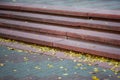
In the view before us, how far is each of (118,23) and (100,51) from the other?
0.94m

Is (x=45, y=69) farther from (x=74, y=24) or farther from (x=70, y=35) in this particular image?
(x=74, y=24)

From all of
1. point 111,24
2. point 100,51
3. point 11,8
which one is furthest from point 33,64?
point 11,8

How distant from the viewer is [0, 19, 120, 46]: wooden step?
628 cm

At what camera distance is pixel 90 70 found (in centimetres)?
557

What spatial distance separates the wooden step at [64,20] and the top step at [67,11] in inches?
5.6

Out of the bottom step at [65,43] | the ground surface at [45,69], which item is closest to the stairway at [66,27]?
the bottom step at [65,43]

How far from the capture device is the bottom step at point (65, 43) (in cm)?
603

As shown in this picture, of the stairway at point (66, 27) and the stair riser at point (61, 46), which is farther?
the stairway at point (66, 27)

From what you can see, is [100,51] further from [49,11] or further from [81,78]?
[49,11]

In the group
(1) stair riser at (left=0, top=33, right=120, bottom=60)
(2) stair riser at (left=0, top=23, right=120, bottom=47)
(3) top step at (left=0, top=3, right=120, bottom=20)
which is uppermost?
(3) top step at (left=0, top=3, right=120, bottom=20)

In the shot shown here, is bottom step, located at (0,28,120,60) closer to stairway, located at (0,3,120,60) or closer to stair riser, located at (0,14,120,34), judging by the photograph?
stairway, located at (0,3,120,60)

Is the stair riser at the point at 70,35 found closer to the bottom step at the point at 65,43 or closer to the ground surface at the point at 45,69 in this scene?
the bottom step at the point at 65,43

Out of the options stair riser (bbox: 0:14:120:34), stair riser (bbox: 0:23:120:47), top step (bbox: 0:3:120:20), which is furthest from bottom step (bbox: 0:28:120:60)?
top step (bbox: 0:3:120:20)

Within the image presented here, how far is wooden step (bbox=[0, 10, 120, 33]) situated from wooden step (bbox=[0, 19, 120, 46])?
0.46 ft
